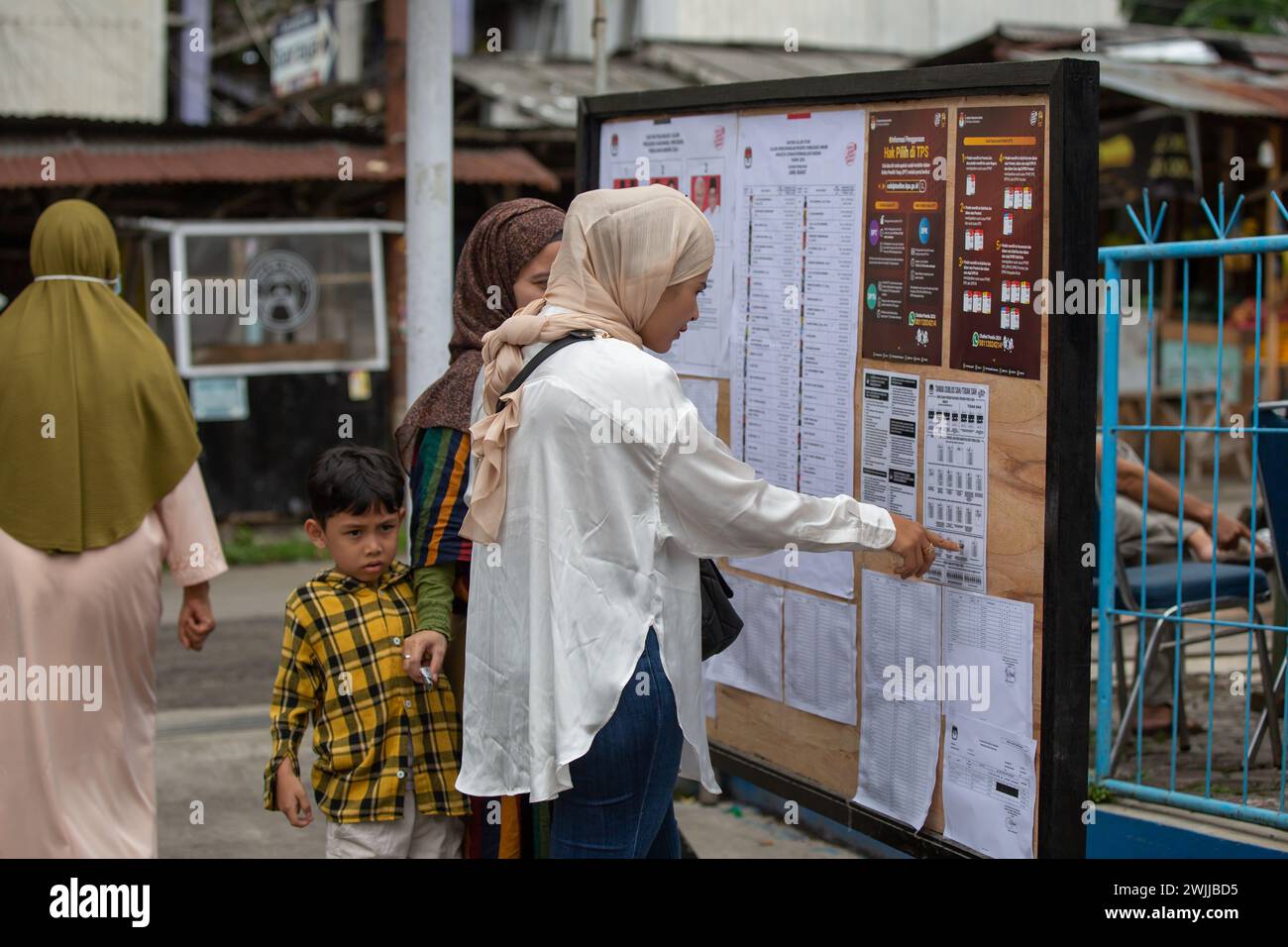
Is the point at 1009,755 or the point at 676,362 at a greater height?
the point at 676,362

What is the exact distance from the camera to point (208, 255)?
10594 mm

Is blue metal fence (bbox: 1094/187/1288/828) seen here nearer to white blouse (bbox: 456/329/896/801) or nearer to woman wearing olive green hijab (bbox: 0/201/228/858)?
white blouse (bbox: 456/329/896/801)

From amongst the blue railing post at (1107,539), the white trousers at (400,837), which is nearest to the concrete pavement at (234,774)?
the blue railing post at (1107,539)

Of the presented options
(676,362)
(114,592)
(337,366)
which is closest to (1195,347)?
(337,366)

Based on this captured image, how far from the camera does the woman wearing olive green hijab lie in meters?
3.93

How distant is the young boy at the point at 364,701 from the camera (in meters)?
3.38

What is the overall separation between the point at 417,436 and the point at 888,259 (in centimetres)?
112

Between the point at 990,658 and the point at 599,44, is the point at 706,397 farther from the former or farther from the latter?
the point at 599,44

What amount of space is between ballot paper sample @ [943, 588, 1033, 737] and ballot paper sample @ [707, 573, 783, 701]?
0.66 metres

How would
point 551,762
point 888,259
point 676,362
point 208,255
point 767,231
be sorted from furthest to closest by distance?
1. point 208,255
2. point 676,362
3. point 767,231
4. point 888,259
5. point 551,762

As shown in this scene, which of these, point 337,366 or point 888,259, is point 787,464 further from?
point 337,366

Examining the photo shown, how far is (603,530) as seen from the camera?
2.83m

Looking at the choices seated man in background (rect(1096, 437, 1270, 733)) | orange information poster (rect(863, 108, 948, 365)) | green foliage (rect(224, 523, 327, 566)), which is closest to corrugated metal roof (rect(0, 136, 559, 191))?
green foliage (rect(224, 523, 327, 566))

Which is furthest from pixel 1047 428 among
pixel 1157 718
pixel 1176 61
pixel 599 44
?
pixel 1176 61
